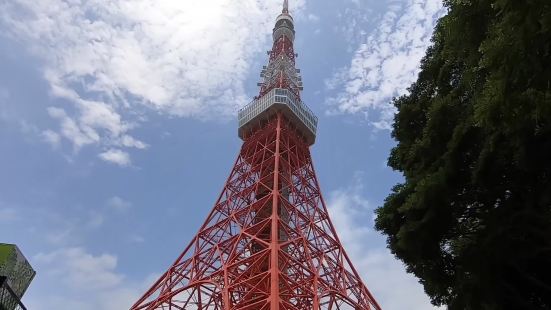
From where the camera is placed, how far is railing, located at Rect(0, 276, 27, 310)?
9.27 meters

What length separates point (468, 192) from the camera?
646 cm

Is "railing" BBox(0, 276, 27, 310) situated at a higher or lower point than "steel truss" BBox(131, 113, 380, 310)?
lower

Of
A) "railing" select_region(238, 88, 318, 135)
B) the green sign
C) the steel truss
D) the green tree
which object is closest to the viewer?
the green tree

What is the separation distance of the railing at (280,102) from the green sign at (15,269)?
49.7ft

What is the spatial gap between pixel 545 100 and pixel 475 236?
2.81 meters

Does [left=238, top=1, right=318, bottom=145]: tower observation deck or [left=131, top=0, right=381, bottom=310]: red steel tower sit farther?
[left=238, top=1, right=318, bottom=145]: tower observation deck

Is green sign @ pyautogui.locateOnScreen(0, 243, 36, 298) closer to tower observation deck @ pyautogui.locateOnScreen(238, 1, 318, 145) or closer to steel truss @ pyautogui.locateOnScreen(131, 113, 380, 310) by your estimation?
steel truss @ pyautogui.locateOnScreen(131, 113, 380, 310)

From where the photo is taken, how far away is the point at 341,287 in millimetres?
17438

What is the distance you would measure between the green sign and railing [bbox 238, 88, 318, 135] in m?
15.1

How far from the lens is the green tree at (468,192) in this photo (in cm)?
527

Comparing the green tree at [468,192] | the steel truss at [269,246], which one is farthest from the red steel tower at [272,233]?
the green tree at [468,192]

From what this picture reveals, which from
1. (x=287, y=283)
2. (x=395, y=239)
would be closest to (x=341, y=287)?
(x=287, y=283)

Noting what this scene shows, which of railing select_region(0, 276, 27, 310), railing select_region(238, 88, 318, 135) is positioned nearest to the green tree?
railing select_region(0, 276, 27, 310)

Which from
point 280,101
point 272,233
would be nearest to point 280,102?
point 280,101
